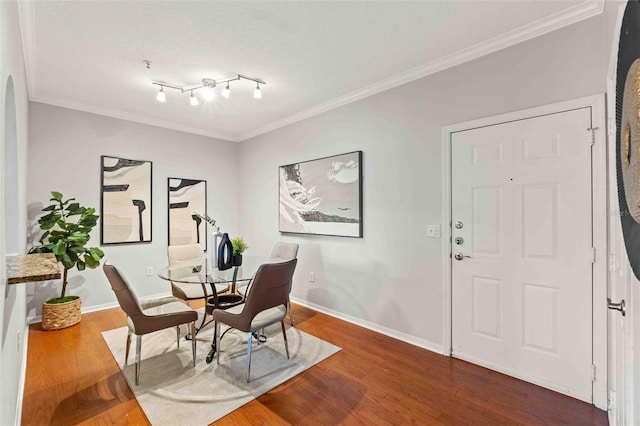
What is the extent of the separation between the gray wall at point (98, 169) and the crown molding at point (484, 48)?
7.57ft

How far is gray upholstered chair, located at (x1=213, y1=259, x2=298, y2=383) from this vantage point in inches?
83.1

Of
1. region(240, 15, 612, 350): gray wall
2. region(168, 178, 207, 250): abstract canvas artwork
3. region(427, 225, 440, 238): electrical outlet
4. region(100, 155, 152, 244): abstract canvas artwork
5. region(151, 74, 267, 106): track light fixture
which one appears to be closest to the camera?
region(240, 15, 612, 350): gray wall

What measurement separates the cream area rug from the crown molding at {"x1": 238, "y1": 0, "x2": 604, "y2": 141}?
2.68 meters

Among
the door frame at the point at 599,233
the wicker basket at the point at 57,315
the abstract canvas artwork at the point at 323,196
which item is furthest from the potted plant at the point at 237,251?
the door frame at the point at 599,233

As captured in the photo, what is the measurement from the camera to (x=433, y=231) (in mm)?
2648

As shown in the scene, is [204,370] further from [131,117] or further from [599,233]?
[131,117]

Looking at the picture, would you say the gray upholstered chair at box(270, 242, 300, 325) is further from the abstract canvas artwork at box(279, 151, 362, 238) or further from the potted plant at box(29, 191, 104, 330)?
the potted plant at box(29, 191, 104, 330)

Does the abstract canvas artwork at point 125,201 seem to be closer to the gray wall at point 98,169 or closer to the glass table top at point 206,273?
the gray wall at point 98,169

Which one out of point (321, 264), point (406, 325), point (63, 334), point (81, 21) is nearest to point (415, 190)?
point (406, 325)

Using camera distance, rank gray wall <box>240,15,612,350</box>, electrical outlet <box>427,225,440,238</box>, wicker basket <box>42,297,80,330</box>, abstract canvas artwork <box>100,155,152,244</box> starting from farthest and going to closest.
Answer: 1. abstract canvas artwork <box>100,155,152,244</box>
2. wicker basket <box>42,297,80,330</box>
3. electrical outlet <box>427,225,440,238</box>
4. gray wall <box>240,15,612,350</box>

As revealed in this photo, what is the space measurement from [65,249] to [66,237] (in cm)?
18

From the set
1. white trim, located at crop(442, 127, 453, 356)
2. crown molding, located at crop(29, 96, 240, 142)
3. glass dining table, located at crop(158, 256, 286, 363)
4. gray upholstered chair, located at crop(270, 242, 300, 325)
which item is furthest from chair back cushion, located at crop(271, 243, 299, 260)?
crown molding, located at crop(29, 96, 240, 142)

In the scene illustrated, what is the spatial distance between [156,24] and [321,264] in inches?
114

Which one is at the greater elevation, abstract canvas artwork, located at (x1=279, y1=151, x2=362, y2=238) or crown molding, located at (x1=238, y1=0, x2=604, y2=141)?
crown molding, located at (x1=238, y1=0, x2=604, y2=141)
